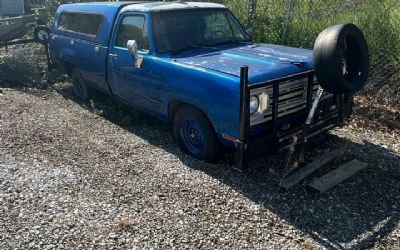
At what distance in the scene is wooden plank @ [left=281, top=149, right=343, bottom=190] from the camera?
14.4 feet

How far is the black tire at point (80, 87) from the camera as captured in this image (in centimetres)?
762

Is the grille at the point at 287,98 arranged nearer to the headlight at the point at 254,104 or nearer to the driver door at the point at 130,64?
the headlight at the point at 254,104

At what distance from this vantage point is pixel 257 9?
9.73 metres

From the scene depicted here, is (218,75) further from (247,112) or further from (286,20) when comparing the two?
(286,20)

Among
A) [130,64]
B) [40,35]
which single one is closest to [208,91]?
[130,64]

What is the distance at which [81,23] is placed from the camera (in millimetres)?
7246

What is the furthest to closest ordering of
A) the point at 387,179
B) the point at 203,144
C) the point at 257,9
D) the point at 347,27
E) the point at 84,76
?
the point at 257,9, the point at 84,76, the point at 203,144, the point at 387,179, the point at 347,27

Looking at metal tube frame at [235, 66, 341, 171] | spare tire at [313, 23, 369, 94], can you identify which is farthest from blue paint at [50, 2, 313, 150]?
spare tire at [313, 23, 369, 94]

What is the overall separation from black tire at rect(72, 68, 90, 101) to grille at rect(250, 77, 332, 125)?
4353 millimetres

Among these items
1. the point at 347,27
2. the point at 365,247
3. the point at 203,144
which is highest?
the point at 347,27

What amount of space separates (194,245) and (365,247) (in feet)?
5.03

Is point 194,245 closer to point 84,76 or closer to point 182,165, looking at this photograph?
point 182,165

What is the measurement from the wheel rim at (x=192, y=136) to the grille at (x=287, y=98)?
0.90m

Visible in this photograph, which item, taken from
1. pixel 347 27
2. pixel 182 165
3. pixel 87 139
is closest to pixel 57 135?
pixel 87 139
